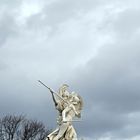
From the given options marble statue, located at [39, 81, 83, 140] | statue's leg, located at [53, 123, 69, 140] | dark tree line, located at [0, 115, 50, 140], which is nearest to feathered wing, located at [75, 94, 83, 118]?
marble statue, located at [39, 81, 83, 140]

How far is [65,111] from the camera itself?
3872 cm

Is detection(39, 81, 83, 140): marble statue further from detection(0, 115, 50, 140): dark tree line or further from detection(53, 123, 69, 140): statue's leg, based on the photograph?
detection(0, 115, 50, 140): dark tree line

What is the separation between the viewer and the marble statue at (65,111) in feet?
126

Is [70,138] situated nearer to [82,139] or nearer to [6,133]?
[82,139]

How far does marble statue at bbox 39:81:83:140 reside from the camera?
3850cm

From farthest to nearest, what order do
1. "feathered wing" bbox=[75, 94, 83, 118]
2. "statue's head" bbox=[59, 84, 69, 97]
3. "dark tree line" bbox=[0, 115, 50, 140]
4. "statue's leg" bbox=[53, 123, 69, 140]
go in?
1. "dark tree line" bbox=[0, 115, 50, 140]
2. "feathered wing" bbox=[75, 94, 83, 118]
3. "statue's head" bbox=[59, 84, 69, 97]
4. "statue's leg" bbox=[53, 123, 69, 140]

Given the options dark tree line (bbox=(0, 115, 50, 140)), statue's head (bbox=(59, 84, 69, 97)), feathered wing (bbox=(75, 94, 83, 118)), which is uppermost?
dark tree line (bbox=(0, 115, 50, 140))

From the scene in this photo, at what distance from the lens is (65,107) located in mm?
38938

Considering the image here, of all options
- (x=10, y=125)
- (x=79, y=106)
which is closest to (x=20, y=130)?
(x=10, y=125)

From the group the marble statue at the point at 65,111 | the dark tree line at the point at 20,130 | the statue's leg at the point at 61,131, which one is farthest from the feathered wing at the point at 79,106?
the dark tree line at the point at 20,130

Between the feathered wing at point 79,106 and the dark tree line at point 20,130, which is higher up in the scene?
the dark tree line at point 20,130

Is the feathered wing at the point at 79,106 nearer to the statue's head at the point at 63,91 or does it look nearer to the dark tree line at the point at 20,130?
the statue's head at the point at 63,91

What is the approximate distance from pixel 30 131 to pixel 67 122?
41321mm

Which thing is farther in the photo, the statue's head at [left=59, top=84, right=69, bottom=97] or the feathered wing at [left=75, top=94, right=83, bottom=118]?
the feathered wing at [left=75, top=94, right=83, bottom=118]
